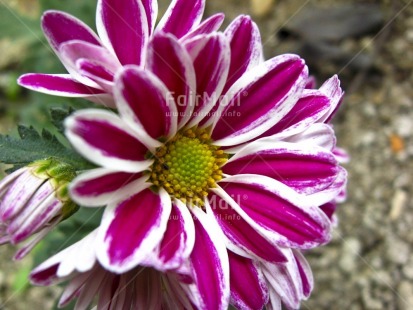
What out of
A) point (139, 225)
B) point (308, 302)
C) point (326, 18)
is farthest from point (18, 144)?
point (326, 18)

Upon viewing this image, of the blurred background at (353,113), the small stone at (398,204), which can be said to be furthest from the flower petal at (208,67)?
the small stone at (398,204)

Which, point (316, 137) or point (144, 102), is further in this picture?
point (316, 137)

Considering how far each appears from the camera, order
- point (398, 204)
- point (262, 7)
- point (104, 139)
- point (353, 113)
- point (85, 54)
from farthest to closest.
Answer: point (262, 7), point (353, 113), point (398, 204), point (85, 54), point (104, 139)

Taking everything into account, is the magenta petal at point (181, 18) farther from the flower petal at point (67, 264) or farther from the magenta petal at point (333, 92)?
the flower petal at point (67, 264)

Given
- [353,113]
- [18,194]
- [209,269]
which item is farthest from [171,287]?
[353,113]

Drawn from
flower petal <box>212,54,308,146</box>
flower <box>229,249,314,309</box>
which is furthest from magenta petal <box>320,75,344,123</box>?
flower <box>229,249,314,309</box>

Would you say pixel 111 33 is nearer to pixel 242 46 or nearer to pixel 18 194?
pixel 242 46
